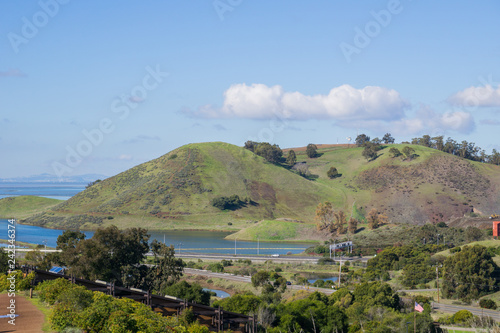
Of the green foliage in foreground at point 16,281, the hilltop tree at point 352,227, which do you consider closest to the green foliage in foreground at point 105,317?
the green foliage in foreground at point 16,281

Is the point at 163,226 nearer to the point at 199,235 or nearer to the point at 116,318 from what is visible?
the point at 199,235

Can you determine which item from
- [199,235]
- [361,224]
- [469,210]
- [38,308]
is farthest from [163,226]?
[38,308]

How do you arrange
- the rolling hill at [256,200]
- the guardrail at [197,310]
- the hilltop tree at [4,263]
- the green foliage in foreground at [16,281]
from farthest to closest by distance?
the rolling hill at [256,200] → the hilltop tree at [4,263] → the guardrail at [197,310] → the green foliage in foreground at [16,281]

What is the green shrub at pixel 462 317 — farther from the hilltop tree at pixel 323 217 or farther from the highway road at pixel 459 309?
the hilltop tree at pixel 323 217

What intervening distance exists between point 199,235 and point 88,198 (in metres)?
61.1

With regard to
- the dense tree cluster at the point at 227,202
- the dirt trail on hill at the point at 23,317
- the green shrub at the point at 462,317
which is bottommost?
the green shrub at the point at 462,317

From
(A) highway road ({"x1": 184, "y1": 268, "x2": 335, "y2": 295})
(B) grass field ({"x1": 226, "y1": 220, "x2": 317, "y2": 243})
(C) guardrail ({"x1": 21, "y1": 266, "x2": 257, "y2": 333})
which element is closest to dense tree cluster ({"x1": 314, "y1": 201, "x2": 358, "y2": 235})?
(B) grass field ({"x1": 226, "y1": 220, "x2": 317, "y2": 243})

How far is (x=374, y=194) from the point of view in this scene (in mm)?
190125

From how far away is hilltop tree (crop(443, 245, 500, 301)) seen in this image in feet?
232

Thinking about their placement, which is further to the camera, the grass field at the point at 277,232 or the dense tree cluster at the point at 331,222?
the dense tree cluster at the point at 331,222

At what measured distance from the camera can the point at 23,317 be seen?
1053 inches

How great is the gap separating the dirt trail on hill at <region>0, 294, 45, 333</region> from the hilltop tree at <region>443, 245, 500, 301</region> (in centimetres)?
5609

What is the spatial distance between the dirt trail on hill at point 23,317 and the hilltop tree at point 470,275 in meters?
56.1

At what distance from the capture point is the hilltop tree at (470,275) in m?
70.8
